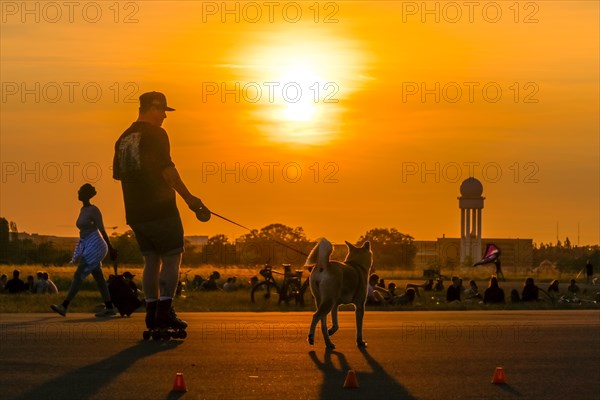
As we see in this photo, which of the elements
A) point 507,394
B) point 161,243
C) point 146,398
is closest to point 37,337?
point 161,243

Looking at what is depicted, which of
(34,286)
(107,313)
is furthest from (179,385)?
(34,286)

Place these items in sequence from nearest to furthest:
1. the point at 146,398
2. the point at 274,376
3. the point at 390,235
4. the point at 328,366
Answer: the point at 146,398
the point at 274,376
the point at 328,366
the point at 390,235

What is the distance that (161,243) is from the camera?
14562mm

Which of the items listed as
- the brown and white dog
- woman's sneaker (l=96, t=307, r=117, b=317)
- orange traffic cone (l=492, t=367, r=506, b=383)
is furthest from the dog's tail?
woman's sneaker (l=96, t=307, r=117, b=317)

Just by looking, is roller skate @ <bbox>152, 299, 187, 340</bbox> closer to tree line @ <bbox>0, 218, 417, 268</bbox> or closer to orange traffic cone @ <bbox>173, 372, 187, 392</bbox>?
orange traffic cone @ <bbox>173, 372, 187, 392</bbox>

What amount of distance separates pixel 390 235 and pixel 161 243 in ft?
536

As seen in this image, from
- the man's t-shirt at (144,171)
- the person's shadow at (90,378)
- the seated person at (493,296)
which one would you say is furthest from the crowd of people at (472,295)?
the person's shadow at (90,378)

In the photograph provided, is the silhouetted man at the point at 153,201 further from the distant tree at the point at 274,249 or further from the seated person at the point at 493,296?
the distant tree at the point at 274,249

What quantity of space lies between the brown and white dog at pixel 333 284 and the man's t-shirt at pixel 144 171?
1.64m

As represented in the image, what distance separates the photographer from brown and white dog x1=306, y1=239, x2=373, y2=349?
1462cm

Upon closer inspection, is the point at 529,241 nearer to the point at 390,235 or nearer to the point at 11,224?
the point at 390,235

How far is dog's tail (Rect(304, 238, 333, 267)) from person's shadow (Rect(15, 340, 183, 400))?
6.69 feet

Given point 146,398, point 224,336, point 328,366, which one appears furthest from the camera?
point 224,336

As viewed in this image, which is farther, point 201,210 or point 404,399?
point 201,210
